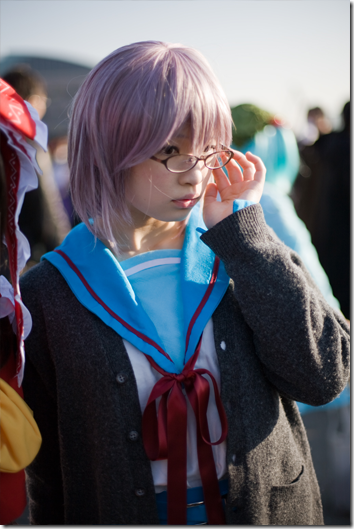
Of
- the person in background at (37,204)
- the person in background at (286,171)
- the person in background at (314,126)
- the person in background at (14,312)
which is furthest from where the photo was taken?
the person in background at (314,126)

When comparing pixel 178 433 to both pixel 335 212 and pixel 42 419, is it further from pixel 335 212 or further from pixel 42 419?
pixel 335 212

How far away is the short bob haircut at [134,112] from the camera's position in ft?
3.46

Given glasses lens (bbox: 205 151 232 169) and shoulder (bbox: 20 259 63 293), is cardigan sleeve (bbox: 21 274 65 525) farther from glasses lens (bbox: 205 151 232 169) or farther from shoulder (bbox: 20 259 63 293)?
glasses lens (bbox: 205 151 232 169)

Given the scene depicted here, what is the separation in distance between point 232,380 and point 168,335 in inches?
7.3

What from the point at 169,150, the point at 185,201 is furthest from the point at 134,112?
the point at 185,201

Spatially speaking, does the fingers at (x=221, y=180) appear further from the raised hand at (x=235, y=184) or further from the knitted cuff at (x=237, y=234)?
the knitted cuff at (x=237, y=234)

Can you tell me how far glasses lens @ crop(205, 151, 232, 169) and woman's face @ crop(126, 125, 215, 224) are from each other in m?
0.02

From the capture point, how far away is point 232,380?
113 cm

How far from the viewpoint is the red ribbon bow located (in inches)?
43.1

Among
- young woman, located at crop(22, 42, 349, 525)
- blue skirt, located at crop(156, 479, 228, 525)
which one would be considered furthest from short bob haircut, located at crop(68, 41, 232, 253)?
blue skirt, located at crop(156, 479, 228, 525)

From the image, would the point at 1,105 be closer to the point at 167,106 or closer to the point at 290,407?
the point at 167,106

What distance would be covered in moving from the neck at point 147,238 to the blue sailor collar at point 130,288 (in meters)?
0.04

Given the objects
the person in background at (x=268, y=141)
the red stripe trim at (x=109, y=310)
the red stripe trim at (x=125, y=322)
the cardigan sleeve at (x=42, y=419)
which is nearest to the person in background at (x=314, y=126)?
the person in background at (x=268, y=141)

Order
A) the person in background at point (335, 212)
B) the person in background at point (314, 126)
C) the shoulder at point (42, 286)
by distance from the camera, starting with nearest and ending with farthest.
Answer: the shoulder at point (42, 286), the person in background at point (335, 212), the person in background at point (314, 126)
